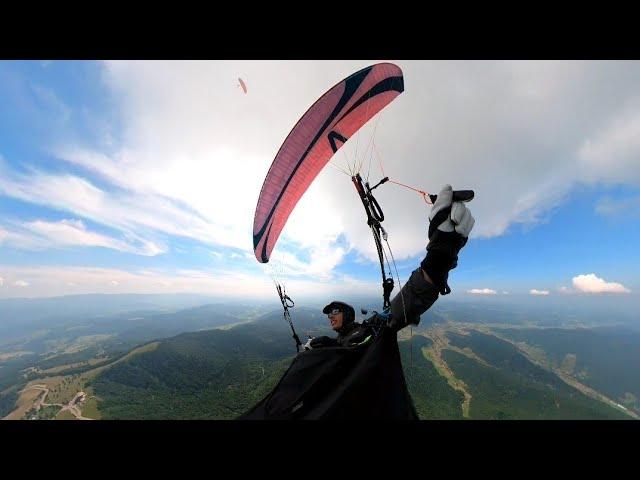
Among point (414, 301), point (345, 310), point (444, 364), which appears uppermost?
point (414, 301)

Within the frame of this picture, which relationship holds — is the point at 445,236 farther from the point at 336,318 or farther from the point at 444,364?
the point at 444,364

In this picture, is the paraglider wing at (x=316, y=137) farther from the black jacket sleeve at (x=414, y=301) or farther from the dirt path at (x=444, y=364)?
the dirt path at (x=444, y=364)

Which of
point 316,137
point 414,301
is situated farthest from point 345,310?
point 316,137

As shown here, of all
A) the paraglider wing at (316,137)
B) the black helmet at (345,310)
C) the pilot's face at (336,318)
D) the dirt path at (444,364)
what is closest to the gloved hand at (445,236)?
the black helmet at (345,310)

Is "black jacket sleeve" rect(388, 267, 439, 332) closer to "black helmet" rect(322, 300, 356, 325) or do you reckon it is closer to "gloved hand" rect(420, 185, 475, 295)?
"gloved hand" rect(420, 185, 475, 295)

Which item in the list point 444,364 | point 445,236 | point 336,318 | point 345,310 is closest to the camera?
point 445,236
